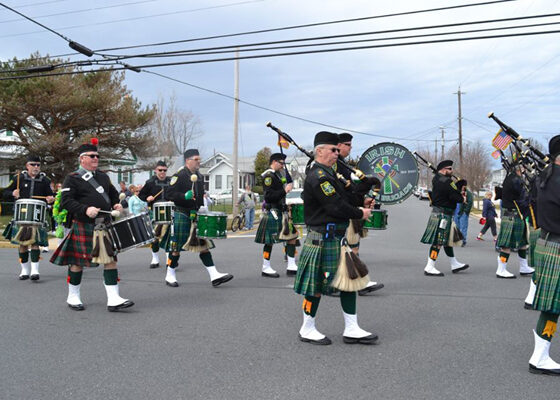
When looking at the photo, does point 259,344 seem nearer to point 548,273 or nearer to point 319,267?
point 319,267

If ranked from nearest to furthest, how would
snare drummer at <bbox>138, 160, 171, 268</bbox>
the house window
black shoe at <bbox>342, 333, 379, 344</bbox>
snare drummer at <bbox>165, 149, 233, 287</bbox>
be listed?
black shoe at <bbox>342, 333, 379, 344</bbox>, snare drummer at <bbox>165, 149, 233, 287</bbox>, snare drummer at <bbox>138, 160, 171, 268</bbox>, the house window

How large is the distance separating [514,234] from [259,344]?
4816 mm

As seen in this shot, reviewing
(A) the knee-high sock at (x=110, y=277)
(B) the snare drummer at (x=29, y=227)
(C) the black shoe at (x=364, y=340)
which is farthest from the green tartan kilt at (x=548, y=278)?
(B) the snare drummer at (x=29, y=227)

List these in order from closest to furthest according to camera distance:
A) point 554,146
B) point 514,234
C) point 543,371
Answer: point 543,371 < point 554,146 < point 514,234

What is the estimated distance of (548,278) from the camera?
3.65 m

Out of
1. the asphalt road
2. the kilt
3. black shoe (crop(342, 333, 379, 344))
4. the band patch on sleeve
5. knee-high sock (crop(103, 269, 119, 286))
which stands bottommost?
the asphalt road

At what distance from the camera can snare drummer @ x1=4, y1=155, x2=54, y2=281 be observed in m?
7.34

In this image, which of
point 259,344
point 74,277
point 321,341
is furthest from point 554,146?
point 74,277

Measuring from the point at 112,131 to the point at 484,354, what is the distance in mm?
22880

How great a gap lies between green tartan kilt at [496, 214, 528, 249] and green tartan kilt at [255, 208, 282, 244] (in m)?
3.41

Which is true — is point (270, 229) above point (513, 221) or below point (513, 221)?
below

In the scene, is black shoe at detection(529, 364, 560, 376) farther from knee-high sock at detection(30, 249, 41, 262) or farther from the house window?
the house window

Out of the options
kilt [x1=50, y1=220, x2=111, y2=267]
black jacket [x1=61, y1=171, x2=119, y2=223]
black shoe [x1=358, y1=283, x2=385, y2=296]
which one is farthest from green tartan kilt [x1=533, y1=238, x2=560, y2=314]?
kilt [x1=50, y1=220, x2=111, y2=267]

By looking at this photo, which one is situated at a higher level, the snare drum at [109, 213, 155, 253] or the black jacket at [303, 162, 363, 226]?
the black jacket at [303, 162, 363, 226]
